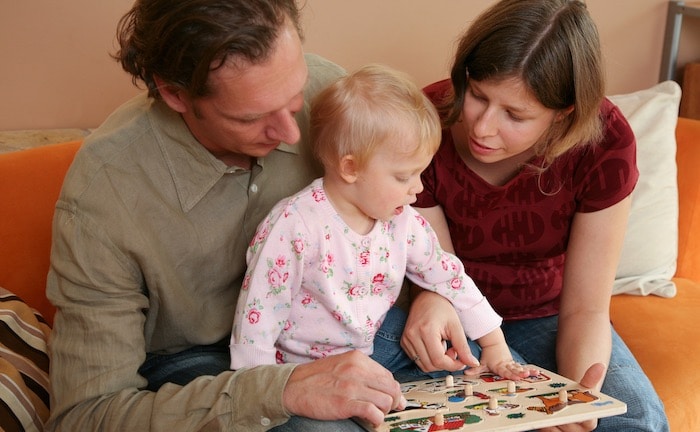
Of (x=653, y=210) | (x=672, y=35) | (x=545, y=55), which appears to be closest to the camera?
(x=545, y=55)

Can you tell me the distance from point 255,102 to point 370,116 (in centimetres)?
20

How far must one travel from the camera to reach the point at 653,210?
2.23 meters

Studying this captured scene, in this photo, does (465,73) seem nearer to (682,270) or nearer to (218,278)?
(218,278)

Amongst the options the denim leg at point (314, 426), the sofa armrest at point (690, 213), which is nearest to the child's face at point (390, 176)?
the denim leg at point (314, 426)

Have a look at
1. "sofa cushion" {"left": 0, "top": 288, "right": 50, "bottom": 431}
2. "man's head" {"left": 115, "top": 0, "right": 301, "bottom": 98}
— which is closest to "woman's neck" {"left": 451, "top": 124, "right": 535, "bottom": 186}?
"man's head" {"left": 115, "top": 0, "right": 301, "bottom": 98}

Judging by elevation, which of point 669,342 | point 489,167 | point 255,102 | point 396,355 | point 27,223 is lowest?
point 669,342

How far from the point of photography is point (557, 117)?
163 cm

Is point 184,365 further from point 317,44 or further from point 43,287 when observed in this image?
point 317,44

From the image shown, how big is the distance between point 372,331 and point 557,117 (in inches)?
21.0

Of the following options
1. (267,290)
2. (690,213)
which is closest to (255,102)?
(267,290)

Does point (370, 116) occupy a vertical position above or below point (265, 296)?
above

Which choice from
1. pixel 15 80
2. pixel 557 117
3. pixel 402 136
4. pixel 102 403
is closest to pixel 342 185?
pixel 402 136

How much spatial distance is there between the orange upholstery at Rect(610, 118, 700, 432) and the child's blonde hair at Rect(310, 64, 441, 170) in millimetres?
801

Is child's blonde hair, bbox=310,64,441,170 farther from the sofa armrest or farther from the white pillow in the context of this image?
the sofa armrest
